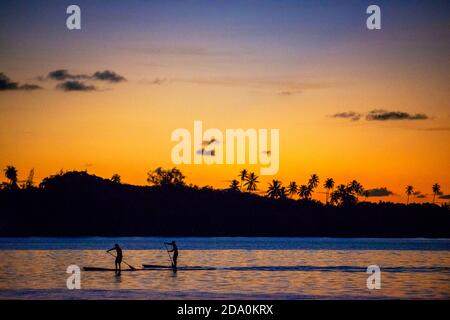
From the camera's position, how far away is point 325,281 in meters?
48.8

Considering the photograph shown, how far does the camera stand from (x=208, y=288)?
43.7 meters
